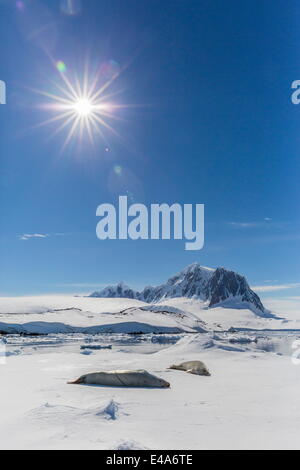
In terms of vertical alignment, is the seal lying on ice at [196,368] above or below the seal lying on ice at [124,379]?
below

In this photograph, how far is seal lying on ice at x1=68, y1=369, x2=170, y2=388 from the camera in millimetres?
10352

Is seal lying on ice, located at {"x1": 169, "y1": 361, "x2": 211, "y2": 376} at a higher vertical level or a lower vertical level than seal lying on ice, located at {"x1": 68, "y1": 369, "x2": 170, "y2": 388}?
lower

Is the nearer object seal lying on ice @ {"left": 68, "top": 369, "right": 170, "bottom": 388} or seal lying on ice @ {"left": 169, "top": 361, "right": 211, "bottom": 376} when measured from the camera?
seal lying on ice @ {"left": 68, "top": 369, "right": 170, "bottom": 388}

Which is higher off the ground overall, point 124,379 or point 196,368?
point 124,379

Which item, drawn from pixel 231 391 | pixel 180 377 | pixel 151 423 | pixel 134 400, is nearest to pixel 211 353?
pixel 180 377

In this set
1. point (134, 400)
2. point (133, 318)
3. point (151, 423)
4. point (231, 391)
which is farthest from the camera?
point (133, 318)

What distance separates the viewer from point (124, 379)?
10.4 metres

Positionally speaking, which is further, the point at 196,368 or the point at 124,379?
the point at 196,368

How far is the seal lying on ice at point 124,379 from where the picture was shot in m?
10.4

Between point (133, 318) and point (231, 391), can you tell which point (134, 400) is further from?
point (133, 318)

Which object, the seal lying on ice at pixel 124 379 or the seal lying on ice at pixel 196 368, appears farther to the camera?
the seal lying on ice at pixel 196 368

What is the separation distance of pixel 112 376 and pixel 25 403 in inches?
120

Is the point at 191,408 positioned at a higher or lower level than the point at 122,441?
lower
